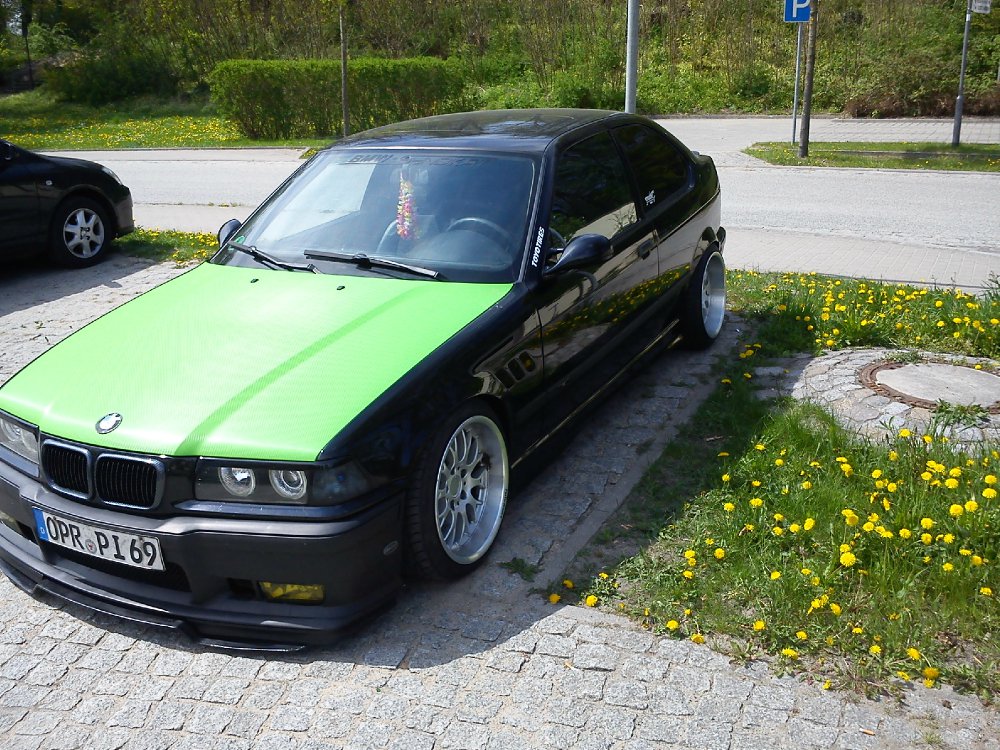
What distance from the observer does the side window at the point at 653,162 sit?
5.71m

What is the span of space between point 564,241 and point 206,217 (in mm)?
8823

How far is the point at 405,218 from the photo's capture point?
478 cm

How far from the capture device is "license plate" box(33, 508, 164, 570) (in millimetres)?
3465

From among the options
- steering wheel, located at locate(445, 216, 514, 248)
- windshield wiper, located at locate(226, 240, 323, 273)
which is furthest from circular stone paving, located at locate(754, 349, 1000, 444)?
windshield wiper, located at locate(226, 240, 323, 273)

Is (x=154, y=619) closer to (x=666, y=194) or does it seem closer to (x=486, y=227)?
(x=486, y=227)

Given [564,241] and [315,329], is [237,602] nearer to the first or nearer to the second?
[315,329]

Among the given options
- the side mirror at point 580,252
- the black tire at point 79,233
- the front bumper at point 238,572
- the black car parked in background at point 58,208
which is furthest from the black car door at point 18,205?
the side mirror at point 580,252

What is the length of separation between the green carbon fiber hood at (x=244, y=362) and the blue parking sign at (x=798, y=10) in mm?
13740

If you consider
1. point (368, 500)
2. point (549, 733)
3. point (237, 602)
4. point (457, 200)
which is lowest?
point (549, 733)

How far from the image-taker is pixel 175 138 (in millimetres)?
23391

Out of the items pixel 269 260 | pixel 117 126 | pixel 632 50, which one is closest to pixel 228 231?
pixel 269 260

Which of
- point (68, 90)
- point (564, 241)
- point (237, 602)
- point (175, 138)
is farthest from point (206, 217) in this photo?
point (68, 90)

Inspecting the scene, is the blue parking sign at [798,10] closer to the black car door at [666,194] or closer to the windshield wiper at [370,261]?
the black car door at [666,194]

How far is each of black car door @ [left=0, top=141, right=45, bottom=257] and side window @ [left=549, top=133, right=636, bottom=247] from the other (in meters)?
6.06
